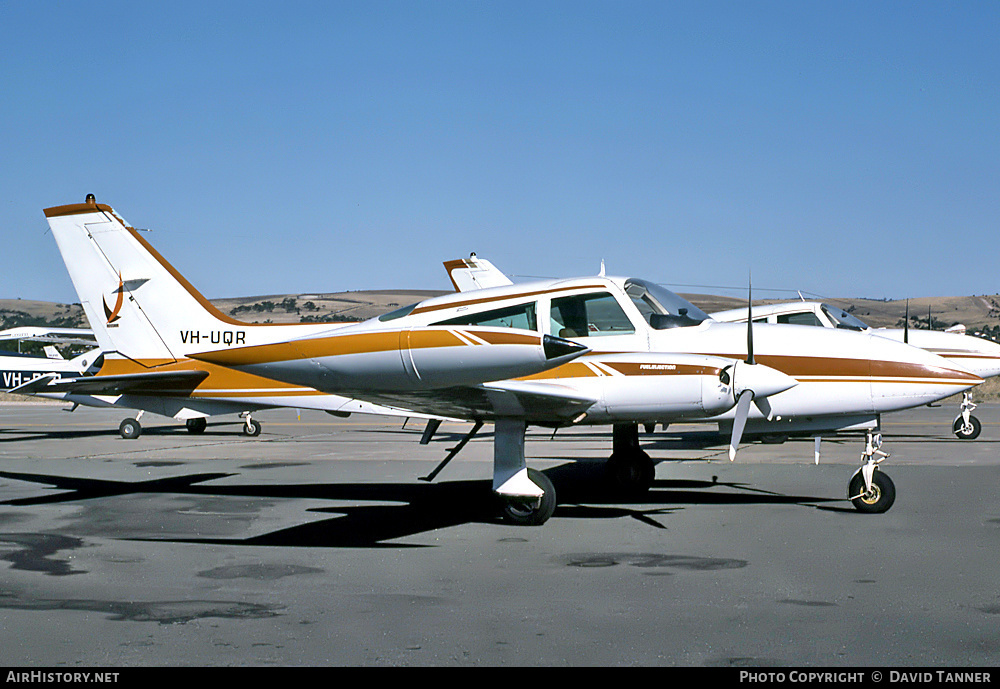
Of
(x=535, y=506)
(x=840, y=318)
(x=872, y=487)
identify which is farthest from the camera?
(x=840, y=318)

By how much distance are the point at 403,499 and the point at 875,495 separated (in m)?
5.65

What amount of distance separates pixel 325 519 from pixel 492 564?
3.13 metres

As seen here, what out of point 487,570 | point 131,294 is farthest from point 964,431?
point 131,294

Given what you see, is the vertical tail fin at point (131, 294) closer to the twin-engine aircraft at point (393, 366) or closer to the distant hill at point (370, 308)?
the twin-engine aircraft at point (393, 366)

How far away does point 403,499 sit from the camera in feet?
37.8

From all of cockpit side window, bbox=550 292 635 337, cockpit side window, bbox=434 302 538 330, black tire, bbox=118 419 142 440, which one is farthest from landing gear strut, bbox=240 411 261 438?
cockpit side window, bbox=550 292 635 337

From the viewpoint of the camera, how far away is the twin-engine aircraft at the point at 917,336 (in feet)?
53.0

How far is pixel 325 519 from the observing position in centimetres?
999

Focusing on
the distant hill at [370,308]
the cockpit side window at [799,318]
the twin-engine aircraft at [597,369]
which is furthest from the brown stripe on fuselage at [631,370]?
the distant hill at [370,308]

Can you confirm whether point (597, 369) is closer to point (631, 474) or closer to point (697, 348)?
point (697, 348)

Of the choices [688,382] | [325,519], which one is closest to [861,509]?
[688,382]

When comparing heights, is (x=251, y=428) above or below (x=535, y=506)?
below

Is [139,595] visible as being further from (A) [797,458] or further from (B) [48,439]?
(B) [48,439]

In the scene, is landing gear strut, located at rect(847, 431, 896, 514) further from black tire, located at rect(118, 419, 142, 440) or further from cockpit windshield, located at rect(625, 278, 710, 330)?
black tire, located at rect(118, 419, 142, 440)
